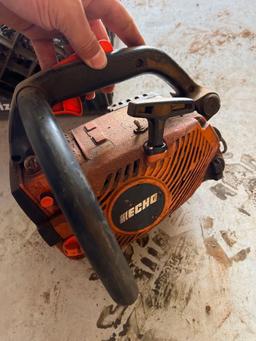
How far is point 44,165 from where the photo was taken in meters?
0.44

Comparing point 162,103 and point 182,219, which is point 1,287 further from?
point 162,103

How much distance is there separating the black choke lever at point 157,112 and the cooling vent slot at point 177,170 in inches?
1.7

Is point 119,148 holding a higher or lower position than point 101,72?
lower

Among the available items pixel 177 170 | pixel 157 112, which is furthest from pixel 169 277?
pixel 157 112

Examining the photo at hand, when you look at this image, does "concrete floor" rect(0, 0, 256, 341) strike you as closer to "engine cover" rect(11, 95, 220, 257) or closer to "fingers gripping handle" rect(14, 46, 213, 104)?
"engine cover" rect(11, 95, 220, 257)

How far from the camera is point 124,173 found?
67cm

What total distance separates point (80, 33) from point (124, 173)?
0.90ft

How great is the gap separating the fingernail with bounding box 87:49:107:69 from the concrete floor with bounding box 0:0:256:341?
51 cm

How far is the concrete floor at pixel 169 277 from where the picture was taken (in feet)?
2.65

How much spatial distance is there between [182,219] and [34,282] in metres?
0.45

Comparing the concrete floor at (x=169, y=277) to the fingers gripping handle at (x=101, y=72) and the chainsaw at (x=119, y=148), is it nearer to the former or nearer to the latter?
the chainsaw at (x=119, y=148)

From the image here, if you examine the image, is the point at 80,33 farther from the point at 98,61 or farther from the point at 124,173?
the point at 124,173

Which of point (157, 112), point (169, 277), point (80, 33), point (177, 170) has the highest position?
point (80, 33)

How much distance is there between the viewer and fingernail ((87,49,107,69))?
0.62m
